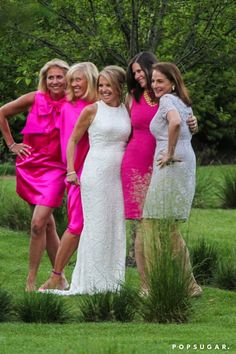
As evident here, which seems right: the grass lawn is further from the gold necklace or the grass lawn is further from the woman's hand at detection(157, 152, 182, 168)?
the gold necklace

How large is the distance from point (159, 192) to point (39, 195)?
4.88ft

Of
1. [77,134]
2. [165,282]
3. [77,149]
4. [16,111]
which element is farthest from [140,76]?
[165,282]

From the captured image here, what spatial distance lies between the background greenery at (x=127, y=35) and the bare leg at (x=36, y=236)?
2.06 metres

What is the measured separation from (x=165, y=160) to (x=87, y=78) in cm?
108

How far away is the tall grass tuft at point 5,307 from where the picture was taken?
7871mm

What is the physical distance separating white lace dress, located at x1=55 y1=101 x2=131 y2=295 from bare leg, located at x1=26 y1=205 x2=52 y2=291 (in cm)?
34

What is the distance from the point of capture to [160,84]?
29.0ft

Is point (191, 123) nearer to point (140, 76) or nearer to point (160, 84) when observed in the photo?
point (160, 84)

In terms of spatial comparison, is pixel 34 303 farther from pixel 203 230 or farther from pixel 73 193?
pixel 203 230

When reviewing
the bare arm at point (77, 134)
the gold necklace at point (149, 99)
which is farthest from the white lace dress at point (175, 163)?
→ the bare arm at point (77, 134)

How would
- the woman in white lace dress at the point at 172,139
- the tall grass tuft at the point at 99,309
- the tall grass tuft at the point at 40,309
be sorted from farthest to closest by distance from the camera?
the woman in white lace dress at the point at 172,139 → the tall grass tuft at the point at 99,309 → the tall grass tuft at the point at 40,309

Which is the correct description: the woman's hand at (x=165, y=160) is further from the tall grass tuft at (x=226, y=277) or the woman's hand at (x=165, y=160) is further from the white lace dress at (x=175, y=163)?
the tall grass tuft at (x=226, y=277)

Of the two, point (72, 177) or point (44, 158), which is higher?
point (44, 158)

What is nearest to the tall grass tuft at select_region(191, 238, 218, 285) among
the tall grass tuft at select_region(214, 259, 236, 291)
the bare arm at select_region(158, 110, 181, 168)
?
the tall grass tuft at select_region(214, 259, 236, 291)
